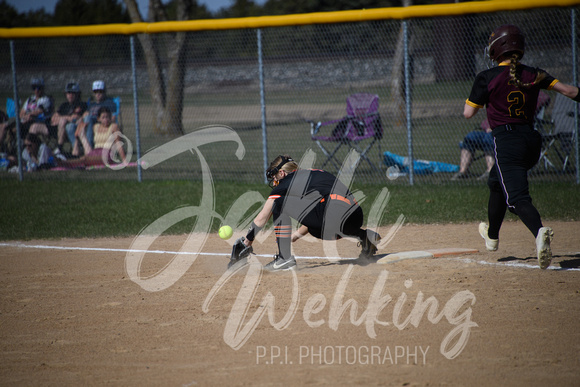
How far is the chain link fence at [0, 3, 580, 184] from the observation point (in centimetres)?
1026

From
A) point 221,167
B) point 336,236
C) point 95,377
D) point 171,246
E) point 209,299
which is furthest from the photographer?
point 221,167

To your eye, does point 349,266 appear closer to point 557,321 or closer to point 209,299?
point 209,299

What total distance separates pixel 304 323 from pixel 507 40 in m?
2.96

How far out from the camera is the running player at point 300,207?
213 inches

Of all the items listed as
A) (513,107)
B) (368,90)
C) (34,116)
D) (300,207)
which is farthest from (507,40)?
(34,116)

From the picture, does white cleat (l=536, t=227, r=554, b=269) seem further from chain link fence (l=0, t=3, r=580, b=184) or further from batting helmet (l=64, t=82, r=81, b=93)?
batting helmet (l=64, t=82, r=81, b=93)

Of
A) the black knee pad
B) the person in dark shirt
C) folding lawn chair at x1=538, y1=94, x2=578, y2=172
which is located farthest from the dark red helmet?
the person in dark shirt

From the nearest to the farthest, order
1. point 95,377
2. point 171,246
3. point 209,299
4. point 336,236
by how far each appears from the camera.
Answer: point 95,377
point 209,299
point 336,236
point 171,246

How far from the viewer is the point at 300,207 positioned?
5.43 m

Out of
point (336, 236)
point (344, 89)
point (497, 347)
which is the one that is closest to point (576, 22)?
point (344, 89)

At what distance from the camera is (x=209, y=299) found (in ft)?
15.8

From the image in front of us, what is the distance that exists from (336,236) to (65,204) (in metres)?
5.94

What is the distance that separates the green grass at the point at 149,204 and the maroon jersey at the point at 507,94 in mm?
2947

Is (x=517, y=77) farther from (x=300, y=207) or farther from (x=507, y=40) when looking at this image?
(x=300, y=207)
